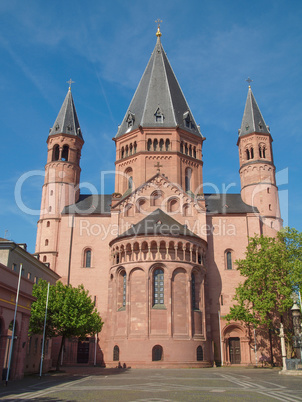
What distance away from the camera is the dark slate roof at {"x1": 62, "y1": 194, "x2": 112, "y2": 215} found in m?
54.3

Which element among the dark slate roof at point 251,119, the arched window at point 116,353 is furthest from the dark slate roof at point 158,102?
the arched window at point 116,353

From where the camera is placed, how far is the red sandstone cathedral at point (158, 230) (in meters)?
41.6

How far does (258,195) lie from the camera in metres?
55.3

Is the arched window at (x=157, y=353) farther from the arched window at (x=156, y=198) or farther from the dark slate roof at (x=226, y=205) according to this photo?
the dark slate roof at (x=226, y=205)

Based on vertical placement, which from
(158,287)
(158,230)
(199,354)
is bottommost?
(199,354)

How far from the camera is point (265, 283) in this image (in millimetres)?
43562

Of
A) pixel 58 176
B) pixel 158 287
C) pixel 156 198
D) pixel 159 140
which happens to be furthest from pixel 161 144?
pixel 158 287

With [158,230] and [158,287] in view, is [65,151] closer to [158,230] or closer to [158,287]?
[158,230]

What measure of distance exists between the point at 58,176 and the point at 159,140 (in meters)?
15.1

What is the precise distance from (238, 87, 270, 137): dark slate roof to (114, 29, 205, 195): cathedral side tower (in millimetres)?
6918

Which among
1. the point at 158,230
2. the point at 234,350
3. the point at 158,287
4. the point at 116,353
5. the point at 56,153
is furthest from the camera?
the point at 56,153

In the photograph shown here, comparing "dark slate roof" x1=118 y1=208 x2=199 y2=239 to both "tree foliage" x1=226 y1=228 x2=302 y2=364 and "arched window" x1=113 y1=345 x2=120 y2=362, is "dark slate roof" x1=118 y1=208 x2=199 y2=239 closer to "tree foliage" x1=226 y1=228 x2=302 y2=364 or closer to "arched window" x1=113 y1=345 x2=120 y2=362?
"tree foliage" x1=226 y1=228 x2=302 y2=364

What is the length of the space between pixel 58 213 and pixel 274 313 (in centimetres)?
3016

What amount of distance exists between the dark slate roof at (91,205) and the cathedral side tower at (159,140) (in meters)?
2.55
